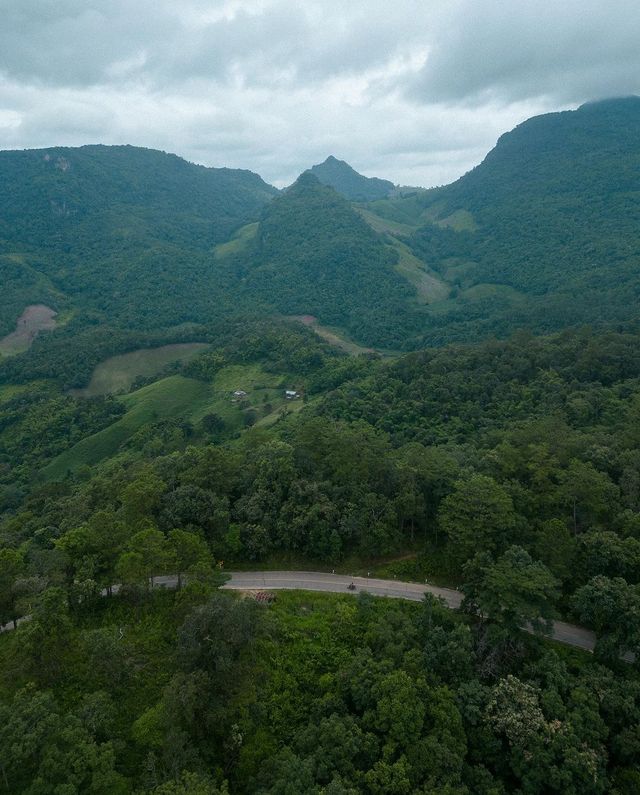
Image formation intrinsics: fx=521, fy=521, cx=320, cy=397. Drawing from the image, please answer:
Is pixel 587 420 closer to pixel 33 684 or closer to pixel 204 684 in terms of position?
pixel 204 684

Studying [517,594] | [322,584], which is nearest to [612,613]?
[517,594]

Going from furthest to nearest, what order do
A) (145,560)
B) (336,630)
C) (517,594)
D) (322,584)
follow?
1. (322,584)
2. (145,560)
3. (336,630)
4. (517,594)

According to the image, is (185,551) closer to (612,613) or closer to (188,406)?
(612,613)

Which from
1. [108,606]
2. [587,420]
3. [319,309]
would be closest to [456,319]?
[319,309]

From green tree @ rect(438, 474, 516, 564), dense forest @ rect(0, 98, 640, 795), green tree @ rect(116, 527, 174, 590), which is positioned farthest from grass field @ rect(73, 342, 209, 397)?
green tree @ rect(438, 474, 516, 564)

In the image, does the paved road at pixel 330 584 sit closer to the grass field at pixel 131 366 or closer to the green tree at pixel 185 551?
the green tree at pixel 185 551

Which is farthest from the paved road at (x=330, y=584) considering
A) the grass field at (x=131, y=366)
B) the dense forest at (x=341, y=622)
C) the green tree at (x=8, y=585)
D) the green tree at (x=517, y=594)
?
the grass field at (x=131, y=366)

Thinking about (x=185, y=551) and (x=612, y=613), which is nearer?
(x=612, y=613)
